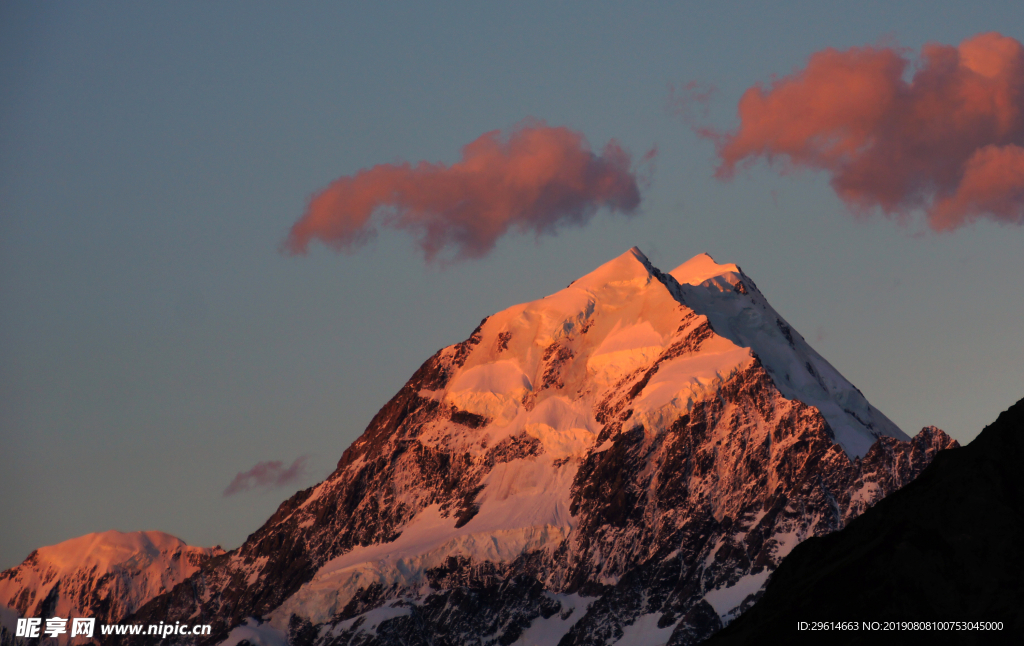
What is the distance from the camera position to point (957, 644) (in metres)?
193

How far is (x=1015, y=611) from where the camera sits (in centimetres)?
19450

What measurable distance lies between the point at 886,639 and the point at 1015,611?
14.8 m

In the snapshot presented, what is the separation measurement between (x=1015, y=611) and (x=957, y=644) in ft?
25.7

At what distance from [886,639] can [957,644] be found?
9406mm

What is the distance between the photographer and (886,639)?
200m
